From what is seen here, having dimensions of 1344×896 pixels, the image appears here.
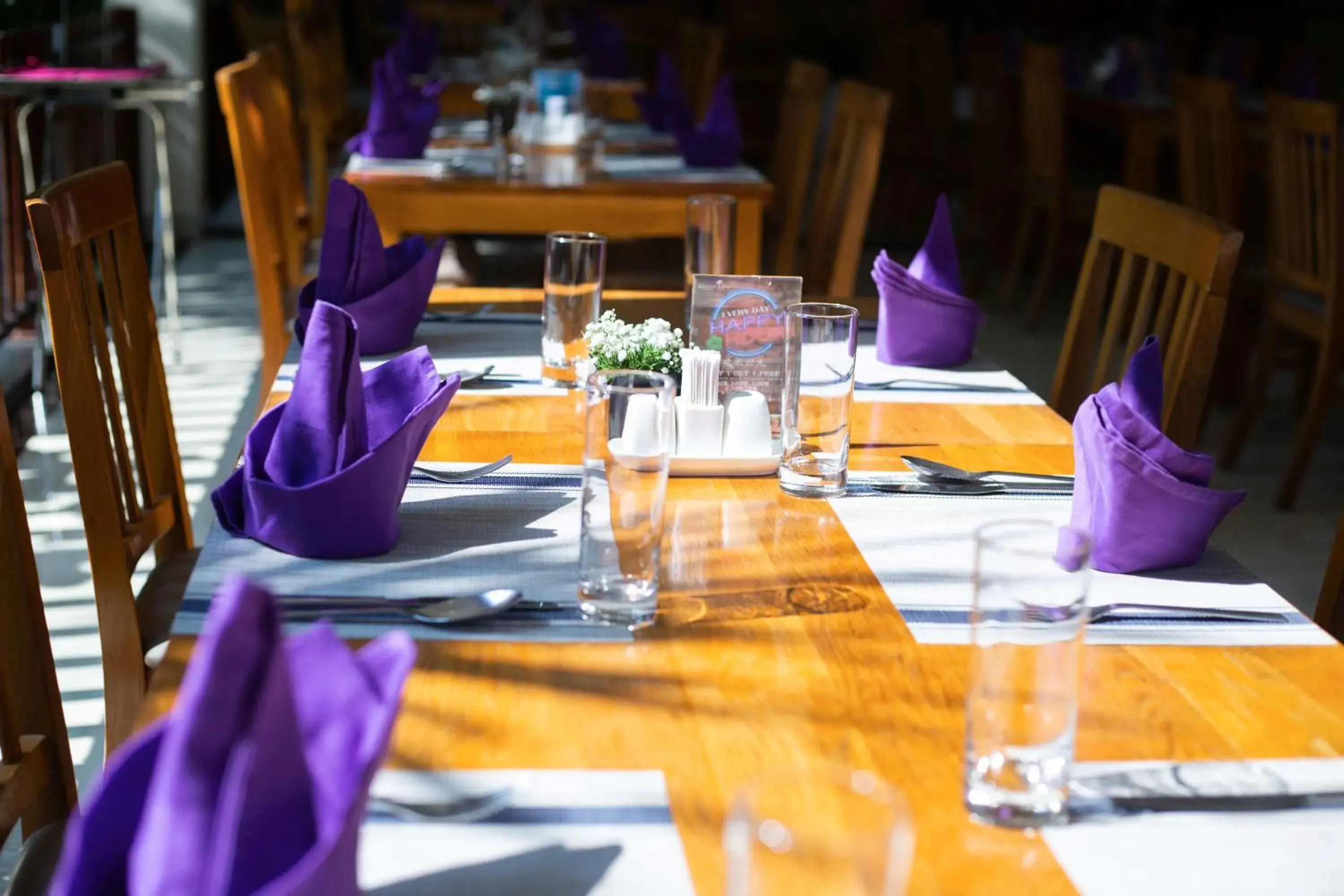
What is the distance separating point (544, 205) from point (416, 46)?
9.81 feet

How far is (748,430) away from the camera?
1458 millimetres

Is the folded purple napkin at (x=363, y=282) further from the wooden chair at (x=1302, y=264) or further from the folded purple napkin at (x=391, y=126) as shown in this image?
the wooden chair at (x=1302, y=264)

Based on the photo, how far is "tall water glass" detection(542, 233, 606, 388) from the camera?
5.89 feet

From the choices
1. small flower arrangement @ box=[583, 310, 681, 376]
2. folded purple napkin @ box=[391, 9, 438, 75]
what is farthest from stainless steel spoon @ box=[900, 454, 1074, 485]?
folded purple napkin @ box=[391, 9, 438, 75]

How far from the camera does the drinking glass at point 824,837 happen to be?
1.80ft

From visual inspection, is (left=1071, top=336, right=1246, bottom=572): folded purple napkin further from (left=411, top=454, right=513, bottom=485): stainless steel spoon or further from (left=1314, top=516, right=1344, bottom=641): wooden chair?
(left=411, top=454, right=513, bottom=485): stainless steel spoon

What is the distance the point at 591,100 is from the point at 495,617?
113 inches

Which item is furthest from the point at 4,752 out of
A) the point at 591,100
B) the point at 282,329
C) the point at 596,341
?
the point at 591,100

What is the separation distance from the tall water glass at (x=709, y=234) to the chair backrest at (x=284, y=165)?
139cm

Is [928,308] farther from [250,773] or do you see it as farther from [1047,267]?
[1047,267]

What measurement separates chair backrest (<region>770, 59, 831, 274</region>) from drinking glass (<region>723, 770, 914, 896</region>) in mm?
3113

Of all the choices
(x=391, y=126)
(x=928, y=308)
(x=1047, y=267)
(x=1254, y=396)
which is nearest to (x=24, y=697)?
(x=928, y=308)

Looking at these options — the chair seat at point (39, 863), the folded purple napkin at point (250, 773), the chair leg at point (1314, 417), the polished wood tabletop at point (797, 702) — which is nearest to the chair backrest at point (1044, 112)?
the chair leg at point (1314, 417)

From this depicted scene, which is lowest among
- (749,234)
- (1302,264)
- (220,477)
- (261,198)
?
(220,477)
